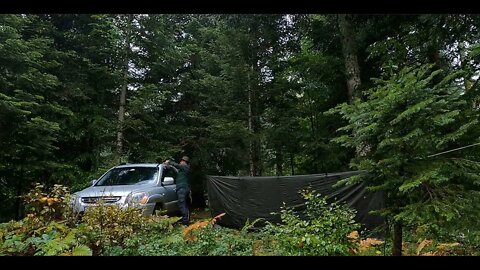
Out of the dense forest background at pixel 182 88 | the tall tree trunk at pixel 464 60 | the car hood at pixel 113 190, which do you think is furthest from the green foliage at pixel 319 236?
the dense forest background at pixel 182 88

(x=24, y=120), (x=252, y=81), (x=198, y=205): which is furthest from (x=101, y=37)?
(x=198, y=205)

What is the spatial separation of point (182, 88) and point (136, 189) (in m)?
7.02

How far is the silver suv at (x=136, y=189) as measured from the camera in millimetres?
6492

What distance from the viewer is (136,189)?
6887 mm

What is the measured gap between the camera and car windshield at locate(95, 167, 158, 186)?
25.1ft

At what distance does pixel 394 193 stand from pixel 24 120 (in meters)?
9.39

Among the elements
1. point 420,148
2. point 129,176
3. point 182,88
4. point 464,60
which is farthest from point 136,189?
point 182,88

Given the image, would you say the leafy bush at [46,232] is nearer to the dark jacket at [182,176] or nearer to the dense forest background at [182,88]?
the dark jacket at [182,176]

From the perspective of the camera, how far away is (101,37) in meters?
11.5

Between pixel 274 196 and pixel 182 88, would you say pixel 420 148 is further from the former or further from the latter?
pixel 182 88

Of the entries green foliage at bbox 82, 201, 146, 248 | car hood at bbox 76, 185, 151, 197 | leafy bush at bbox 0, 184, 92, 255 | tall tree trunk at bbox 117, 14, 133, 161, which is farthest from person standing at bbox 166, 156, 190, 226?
tall tree trunk at bbox 117, 14, 133, 161

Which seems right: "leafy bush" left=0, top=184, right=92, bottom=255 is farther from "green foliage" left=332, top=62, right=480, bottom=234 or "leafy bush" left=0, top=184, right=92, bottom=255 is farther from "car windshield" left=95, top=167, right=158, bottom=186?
"green foliage" left=332, top=62, right=480, bottom=234
